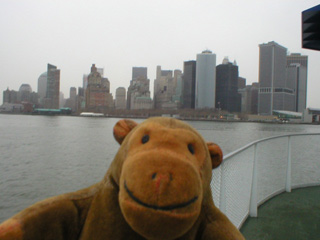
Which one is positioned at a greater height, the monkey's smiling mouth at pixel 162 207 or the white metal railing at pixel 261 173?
the monkey's smiling mouth at pixel 162 207

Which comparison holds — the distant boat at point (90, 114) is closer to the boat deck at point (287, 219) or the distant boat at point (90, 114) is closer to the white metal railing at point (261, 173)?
the white metal railing at point (261, 173)

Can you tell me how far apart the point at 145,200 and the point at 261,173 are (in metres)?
4.05

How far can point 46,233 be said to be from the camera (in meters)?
1.14

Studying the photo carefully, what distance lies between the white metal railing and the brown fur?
828mm

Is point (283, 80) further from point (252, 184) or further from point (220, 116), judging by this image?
point (252, 184)

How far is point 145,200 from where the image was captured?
924 mm

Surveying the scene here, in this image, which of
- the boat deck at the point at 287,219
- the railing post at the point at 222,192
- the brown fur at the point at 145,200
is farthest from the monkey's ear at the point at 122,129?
the boat deck at the point at 287,219

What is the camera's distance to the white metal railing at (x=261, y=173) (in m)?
2.38

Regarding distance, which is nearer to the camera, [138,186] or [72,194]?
[138,186]

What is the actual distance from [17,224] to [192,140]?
77 centimetres

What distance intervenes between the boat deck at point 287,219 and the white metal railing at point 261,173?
0.13 meters

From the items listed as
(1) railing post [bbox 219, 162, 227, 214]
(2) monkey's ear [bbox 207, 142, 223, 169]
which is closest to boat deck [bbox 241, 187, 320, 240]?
(1) railing post [bbox 219, 162, 227, 214]

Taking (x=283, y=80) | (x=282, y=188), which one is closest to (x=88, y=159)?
(x=282, y=188)

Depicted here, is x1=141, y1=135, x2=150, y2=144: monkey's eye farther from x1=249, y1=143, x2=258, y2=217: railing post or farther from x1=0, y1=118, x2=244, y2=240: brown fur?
x1=249, y1=143, x2=258, y2=217: railing post
